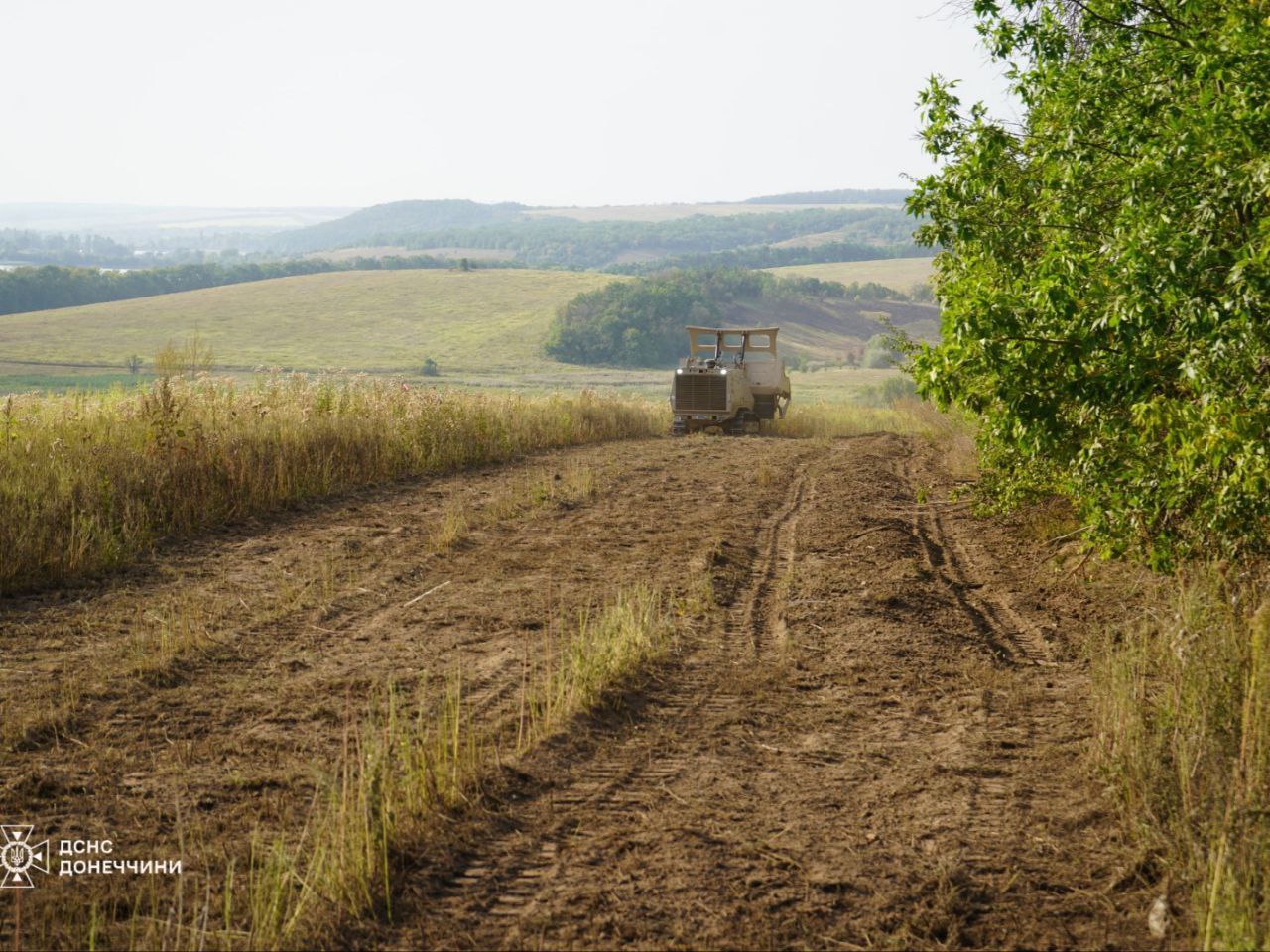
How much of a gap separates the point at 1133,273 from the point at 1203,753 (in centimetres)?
206

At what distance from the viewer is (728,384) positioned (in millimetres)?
25578

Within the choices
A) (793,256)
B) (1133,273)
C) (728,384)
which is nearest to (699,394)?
(728,384)

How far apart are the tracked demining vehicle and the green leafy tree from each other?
17.4 m

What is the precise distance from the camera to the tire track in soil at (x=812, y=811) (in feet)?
13.1

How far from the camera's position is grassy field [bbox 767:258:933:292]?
139 meters

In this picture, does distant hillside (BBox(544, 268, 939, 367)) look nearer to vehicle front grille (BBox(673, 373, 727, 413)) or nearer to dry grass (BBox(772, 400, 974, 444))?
dry grass (BBox(772, 400, 974, 444))

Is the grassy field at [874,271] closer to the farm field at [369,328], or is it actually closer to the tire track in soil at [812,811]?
the farm field at [369,328]

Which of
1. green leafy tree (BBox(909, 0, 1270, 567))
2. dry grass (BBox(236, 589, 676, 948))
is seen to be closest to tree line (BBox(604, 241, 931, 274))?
green leafy tree (BBox(909, 0, 1270, 567))

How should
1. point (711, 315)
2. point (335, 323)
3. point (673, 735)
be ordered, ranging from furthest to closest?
1. point (711, 315)
2. point (335, 323)
3. point (673, 735)

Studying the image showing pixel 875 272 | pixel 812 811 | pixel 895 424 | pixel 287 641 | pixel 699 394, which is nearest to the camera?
pixel 812 811

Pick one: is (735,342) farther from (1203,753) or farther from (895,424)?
(1203,753)

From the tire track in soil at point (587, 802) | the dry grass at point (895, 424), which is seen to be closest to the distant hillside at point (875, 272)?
the dry grass at point (895, 424)

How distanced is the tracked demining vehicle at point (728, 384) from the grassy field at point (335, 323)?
1598 inches

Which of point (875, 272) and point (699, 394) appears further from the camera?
point (875, 272)
